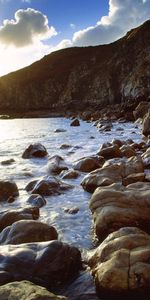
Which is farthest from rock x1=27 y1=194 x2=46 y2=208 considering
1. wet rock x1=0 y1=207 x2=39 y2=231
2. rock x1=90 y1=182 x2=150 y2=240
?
rock x1=90 y1=182 x2=150 y2=240

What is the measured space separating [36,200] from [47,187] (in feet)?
2.97

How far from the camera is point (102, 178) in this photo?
888 cm

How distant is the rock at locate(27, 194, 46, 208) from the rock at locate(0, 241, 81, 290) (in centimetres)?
306

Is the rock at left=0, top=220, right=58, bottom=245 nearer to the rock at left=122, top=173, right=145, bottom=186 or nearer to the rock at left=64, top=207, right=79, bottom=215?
the rock at left=64, top=207, right=79, bottom=215

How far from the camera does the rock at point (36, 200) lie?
7987mm

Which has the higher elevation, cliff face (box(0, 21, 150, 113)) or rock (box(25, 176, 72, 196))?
cliff face (box(0, 21, 150, 113))

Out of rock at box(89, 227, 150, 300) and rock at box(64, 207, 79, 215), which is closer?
rock at box(89, 227, 150, 300)

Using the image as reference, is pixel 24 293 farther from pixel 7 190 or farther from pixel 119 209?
pixel 7 190

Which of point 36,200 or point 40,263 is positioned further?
point 36,200

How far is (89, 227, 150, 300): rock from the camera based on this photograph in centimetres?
408

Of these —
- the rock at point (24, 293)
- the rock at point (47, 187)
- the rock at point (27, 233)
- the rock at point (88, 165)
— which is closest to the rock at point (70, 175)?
the rock at point (88, 165)

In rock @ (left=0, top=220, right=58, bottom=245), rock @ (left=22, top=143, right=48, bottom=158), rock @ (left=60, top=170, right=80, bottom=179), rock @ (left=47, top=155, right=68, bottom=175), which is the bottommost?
rock @ (left=22, top=143, right=48, bottom=158)

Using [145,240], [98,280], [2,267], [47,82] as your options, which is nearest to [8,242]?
[2,267]

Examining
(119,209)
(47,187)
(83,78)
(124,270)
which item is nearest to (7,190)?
(47,187)
